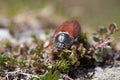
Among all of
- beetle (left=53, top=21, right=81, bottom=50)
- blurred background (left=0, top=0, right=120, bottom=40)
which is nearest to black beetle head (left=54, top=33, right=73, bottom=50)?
beetle (left=53, top=21, right=81, bottom=50)

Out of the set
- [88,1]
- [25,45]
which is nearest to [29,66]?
[25,45]

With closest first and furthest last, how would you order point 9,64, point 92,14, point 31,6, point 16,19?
point 9,64, point 16,19, point 31,6, point 92,14

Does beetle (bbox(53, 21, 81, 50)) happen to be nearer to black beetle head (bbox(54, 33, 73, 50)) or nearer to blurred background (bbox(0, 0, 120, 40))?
black beetle head (bbox(54, 33, 73, 50))

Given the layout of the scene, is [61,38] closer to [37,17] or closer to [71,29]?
[71,29]

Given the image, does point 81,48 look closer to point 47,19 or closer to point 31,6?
point 47,19

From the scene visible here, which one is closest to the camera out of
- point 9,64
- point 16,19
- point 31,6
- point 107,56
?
point 9,64

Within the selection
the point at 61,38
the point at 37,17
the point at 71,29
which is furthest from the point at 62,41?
the point at 37,17

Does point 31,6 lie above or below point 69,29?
above
